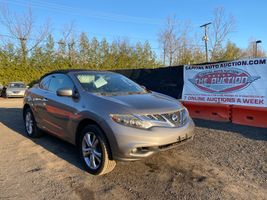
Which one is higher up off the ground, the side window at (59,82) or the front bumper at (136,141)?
the side window at (59,82)

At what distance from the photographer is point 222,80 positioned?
8148 millimetres

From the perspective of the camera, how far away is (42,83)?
6.65 meters

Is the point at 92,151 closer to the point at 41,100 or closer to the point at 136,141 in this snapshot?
the point at 136,141

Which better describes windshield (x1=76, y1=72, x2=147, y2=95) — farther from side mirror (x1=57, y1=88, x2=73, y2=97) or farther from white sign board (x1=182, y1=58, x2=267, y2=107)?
white sign board (x1=182, y1=58, x2=267, y2=107)

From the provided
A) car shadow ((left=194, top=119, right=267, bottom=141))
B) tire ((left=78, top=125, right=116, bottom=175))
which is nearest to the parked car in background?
car shadow ((left=194, top=119, right=267, bottom=141))

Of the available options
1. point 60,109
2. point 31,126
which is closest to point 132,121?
point 60,109

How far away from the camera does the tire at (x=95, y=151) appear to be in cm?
429

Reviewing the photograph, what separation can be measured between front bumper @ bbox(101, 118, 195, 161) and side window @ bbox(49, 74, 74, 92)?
163cm

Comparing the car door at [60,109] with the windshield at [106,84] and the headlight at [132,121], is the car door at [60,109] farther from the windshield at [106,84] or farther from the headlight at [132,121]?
the headlight at [132,121]

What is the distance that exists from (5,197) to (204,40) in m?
39.3

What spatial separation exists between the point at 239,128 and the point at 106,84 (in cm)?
371

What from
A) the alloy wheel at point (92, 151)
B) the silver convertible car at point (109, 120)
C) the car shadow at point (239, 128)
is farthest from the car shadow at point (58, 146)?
the car shadow at point (239, 128)

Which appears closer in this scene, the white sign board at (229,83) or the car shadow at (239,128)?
the car shadow at (239,128)

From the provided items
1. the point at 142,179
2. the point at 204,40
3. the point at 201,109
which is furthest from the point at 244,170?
the point at 204,40
